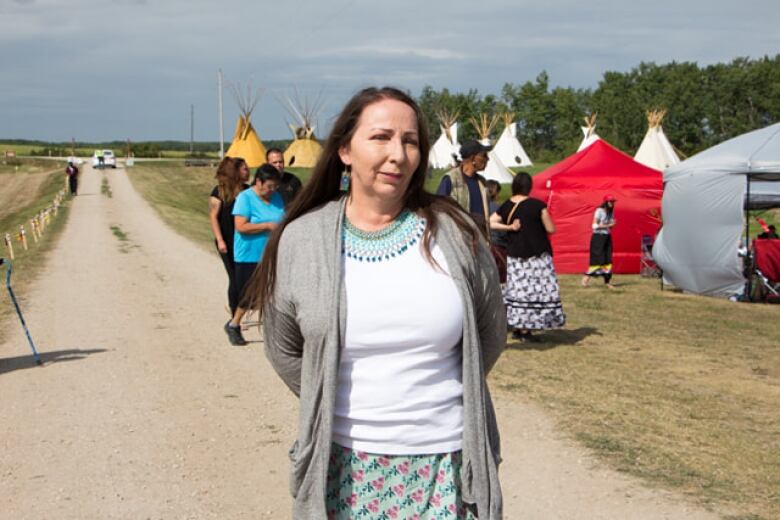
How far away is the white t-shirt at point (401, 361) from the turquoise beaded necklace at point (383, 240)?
0.03 metres

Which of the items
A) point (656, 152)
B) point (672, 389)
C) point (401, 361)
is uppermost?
point (656, 152)

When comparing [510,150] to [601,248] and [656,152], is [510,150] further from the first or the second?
[601,248]

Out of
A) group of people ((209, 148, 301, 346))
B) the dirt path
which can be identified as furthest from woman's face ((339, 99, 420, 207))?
group of people ((209, 148, 301, 346))

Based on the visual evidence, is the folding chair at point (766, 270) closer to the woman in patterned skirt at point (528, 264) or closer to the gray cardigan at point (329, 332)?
the woman in patterned skirt at point (528, 264)

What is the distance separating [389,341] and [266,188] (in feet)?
22.0

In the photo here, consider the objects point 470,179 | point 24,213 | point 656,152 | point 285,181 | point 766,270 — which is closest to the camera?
point 470,179

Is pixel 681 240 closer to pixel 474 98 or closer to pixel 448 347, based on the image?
pixel 448 347

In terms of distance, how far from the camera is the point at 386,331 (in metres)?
2.53

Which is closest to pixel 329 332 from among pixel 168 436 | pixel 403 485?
pixel 403 485

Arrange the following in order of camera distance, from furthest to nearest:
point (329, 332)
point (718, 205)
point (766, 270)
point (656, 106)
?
point (656, 106) < point (718, 205) < point (766, 270) < point (329, 332)

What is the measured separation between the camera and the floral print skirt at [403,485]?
8.46 feet

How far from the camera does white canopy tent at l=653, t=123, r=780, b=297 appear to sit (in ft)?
52.1

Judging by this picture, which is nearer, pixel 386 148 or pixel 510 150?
pixel 386 148

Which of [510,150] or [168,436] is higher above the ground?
[510,150]
